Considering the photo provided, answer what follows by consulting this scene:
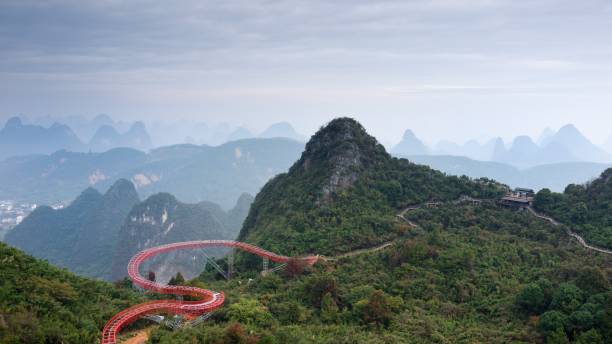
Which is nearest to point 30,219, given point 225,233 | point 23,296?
point 225,233

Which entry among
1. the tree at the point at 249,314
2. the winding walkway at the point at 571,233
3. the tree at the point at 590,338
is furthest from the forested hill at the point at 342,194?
the tree at the point at 590,338

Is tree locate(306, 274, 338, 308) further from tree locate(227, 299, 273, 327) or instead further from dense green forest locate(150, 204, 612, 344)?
tree locate(227, 299, 273, 327)

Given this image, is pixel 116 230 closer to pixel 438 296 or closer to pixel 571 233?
pixel 438 296

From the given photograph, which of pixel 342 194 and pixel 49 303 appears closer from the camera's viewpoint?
pixel 49 303

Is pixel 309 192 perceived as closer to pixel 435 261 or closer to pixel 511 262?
pixel 435 261

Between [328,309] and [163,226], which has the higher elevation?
[328,309]

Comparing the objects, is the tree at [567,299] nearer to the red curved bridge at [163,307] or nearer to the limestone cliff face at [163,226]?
the red curved bridge at [163,307]

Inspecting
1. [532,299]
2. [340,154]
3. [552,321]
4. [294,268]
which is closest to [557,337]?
[552,321]
